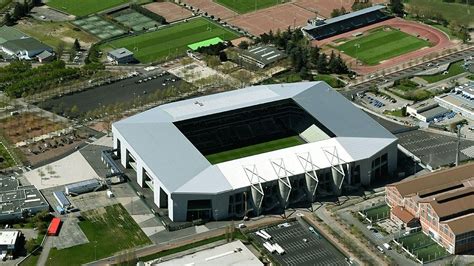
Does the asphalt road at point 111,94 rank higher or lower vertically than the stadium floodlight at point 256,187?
lower

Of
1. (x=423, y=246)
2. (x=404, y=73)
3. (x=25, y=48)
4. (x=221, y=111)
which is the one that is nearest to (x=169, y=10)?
(x=25, y=48)

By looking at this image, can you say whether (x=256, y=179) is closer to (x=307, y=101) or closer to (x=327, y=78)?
(x=307, y=101)

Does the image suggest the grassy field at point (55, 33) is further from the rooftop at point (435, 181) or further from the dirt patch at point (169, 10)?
the rooftop at point (435, 181)

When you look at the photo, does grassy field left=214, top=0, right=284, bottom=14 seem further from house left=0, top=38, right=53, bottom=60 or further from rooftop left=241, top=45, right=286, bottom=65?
house left=0, top=38, right=53, bottom=60

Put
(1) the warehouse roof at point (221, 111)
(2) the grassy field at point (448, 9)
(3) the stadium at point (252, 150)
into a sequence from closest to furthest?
(3) the stadium at point (252, 150), (1) the warehouse roof at point (221, 111), (2) the grassy field at point (448, 9)

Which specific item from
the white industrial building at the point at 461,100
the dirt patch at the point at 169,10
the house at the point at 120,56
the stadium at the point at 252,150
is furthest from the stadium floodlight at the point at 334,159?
the dirt patch at the point at 169,10

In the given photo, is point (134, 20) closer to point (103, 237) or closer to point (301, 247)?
point (103, 237)

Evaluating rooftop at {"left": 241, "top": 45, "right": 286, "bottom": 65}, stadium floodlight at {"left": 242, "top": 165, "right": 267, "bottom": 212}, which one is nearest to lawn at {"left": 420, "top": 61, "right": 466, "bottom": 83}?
rooftop at {"left": 241, "top": 45, "right": 286, "bottom": 65}
